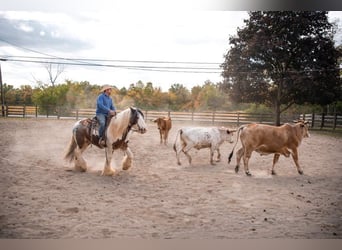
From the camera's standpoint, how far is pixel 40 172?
325cm

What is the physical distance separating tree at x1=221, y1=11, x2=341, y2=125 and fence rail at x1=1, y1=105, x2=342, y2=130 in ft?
0.52

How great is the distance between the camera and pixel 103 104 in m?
3.32

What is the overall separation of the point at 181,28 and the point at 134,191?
1.65m

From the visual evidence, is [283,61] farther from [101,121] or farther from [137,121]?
[101,121]

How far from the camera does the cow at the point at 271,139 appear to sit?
3.41 m

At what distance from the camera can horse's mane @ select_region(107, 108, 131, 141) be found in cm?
337

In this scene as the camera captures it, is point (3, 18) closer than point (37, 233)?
No

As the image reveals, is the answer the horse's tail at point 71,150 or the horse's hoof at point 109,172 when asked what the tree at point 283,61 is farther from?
the horse's tail at point 71,150

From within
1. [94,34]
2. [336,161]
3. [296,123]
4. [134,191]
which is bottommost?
[134,191]

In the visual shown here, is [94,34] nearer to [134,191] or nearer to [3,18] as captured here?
[3,18]

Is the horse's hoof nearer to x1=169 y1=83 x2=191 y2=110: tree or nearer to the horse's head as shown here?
the horse's head

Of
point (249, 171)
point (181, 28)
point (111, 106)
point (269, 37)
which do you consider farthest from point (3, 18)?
point (249, 171)

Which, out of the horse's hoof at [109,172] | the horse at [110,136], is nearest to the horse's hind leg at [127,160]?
the horse at [110,136]

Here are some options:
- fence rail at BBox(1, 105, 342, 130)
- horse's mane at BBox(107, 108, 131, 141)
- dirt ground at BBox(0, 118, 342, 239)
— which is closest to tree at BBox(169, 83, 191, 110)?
fence rail at BBox(1, 105, 342, 130)
